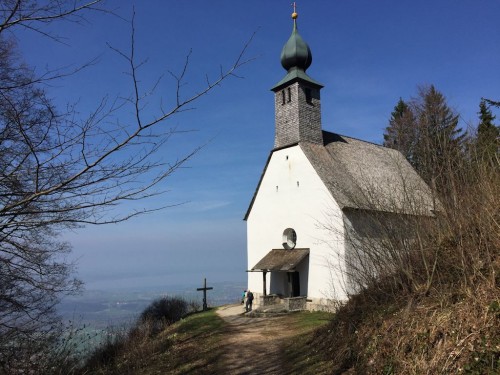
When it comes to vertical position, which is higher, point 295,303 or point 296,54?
point 296,54

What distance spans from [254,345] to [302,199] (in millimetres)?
10580

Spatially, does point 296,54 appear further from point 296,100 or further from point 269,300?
point 269,300

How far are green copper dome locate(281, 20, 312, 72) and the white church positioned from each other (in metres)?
0.06

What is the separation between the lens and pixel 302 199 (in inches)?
872

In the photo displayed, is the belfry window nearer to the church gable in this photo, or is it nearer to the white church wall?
the church gable

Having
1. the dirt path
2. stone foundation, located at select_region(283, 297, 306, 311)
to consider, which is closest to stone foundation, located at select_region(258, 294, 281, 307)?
stone foundation, located at select_region(283, 297, 306, 311)

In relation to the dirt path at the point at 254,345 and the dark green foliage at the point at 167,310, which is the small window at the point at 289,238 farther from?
the dark green foliage at the point at 167,310

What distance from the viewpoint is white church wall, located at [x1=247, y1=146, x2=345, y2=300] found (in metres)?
20.0

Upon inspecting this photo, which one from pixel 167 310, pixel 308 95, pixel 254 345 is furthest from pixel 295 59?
pixel 254 345

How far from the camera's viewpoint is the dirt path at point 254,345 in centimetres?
1050

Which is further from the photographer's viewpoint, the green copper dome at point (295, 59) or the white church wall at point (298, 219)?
the green copper dome at point (295, 59)

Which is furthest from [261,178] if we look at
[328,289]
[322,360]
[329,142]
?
[322,360]

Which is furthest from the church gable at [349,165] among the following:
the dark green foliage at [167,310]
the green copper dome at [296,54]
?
the dark green foliage at [167,310]

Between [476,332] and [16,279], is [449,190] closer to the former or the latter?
[476,332]
